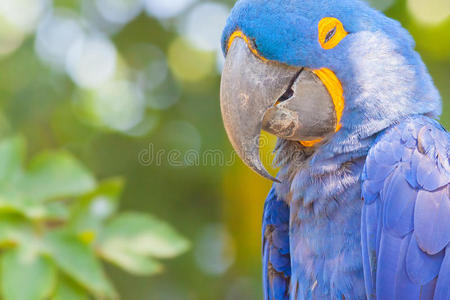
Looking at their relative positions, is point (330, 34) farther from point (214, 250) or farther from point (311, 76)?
point (214, 250)

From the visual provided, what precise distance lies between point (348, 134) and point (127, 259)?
74cm

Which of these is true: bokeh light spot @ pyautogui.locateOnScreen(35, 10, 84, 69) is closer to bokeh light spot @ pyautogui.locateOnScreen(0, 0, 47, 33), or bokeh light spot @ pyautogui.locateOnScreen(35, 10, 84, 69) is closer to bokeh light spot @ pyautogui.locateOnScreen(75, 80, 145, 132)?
bokeh light spot @ pyautogui.locateOnScreen(0, 0, 47, 33)

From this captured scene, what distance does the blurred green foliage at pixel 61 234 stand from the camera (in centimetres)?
134

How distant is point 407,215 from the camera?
3.57 feet

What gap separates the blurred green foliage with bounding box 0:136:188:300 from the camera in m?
1.34

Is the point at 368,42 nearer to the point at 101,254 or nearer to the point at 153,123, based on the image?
the point at 101,254

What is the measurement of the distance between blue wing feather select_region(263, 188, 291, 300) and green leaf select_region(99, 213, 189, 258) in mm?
269

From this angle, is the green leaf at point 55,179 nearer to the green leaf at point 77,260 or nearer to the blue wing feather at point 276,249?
the green leaf at point 77,260

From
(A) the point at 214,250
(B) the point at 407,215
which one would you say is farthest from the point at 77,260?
(A) the point at 214,250

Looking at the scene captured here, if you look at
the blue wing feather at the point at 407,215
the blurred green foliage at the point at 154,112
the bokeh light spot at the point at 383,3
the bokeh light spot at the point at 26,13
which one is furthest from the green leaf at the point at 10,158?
the bokeh light spot at the point at 383,3

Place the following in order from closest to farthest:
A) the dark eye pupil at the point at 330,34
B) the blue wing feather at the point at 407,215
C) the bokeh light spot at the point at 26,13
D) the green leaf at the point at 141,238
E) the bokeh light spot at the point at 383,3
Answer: the blue wing feather at the point at 407,215 → the dark eye pupil at the point at 330,34 → the green leaf at the point at 141,238 → the bokeh light spot at the point at 383,3 → the bokeh light spot at the point at 26,13

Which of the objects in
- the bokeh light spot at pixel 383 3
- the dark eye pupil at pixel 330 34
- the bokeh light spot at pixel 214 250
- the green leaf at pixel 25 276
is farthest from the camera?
the bokeh light spot at pixel 214 250

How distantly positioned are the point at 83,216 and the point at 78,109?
126cm

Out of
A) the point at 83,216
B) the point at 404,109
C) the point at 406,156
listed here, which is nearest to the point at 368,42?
the point at 404,109
